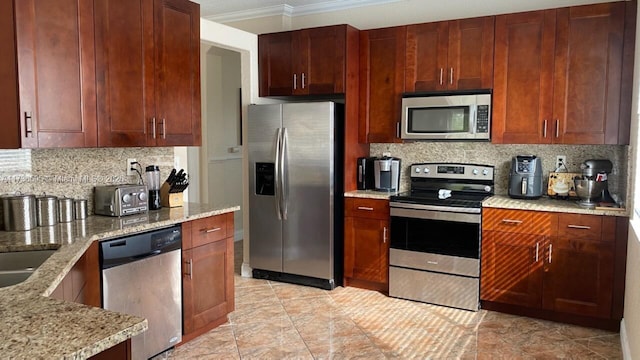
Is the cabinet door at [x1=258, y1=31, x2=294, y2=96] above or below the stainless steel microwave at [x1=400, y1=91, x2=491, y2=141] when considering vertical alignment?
above

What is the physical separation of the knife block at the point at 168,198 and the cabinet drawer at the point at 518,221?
2259 mm

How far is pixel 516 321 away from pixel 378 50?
8.14 feet

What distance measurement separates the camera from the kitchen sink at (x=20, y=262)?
84.0 inches

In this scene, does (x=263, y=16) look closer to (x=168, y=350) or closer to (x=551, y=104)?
(x=551, y=104)

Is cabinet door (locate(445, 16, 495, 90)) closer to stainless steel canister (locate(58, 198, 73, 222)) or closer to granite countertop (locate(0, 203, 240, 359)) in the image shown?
stainless steel canister (locate(58, 198, 73, 222))

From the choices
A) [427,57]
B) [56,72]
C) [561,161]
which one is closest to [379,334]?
[561,161]

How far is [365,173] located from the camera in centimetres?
457

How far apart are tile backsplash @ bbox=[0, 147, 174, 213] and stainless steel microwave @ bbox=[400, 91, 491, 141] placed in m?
2.05

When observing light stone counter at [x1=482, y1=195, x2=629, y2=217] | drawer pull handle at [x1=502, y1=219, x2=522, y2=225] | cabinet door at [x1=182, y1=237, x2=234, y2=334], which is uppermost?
light stone counter at [x1=482, y1=195, x2=629, y2=217]

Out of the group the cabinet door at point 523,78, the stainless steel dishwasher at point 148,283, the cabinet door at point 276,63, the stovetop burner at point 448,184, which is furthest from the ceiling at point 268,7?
the stainless steel dishwasher at point 148,283

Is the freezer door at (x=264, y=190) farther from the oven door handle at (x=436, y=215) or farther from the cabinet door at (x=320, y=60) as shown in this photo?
the oven door handle at (x=436, y=215)

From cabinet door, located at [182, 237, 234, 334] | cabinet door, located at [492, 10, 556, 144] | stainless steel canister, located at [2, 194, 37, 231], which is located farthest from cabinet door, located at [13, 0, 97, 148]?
cabinet door, located at [492, 10, 556, 144]

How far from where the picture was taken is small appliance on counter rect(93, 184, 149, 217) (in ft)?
9.90

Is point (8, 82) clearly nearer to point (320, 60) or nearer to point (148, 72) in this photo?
point (148, 72)
